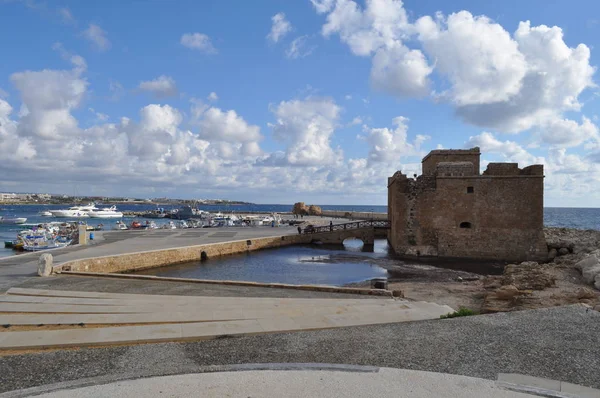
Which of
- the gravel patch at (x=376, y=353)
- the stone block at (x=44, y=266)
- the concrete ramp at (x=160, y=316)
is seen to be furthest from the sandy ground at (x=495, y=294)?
the stone block at (x=44, y=266)

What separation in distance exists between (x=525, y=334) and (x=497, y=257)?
1997 cm

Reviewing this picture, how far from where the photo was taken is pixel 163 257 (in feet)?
69.9

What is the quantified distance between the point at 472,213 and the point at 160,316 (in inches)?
863

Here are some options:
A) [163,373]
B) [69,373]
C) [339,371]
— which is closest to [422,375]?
[339,371]

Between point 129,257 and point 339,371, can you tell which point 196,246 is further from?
point 339,371

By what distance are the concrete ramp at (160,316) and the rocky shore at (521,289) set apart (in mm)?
2456

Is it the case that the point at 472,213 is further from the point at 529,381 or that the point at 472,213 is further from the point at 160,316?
the point at 160,316

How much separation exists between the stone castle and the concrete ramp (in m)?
17.3

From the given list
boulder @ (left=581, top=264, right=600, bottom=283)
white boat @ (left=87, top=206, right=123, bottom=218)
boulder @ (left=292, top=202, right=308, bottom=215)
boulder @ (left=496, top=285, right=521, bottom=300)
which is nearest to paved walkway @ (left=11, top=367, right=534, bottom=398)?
boulder @ (left=496, top=285, right=521, bottom=300)

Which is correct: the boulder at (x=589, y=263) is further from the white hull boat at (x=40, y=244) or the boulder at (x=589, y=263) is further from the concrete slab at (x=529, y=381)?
the white hull boat at (x=40, y=244)

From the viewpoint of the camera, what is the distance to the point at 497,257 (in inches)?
956

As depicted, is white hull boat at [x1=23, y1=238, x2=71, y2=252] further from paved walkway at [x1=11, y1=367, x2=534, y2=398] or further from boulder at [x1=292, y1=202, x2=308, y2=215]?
boulder at [x1=292, y1=202, x2=308, y2=215]

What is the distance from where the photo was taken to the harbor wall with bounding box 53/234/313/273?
16.6m

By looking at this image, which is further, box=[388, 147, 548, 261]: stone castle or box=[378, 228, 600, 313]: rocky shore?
box=[388, 147, 548, 261]: stone castle
